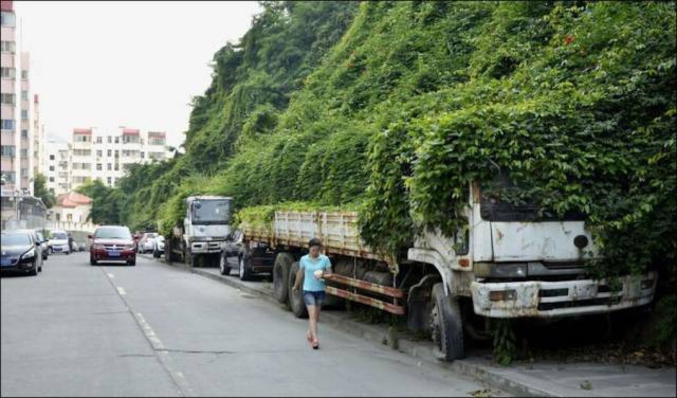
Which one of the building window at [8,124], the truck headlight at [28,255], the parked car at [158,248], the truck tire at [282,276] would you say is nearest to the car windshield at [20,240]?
the truck headlight at [28,255]

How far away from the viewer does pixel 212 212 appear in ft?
104

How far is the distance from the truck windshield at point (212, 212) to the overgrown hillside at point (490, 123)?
82 centimetres

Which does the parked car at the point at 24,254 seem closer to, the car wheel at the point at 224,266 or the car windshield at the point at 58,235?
the car wheel at the point at 224,266

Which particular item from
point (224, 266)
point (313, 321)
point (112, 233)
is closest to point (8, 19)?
point (112, 233)

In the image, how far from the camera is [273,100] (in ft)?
149

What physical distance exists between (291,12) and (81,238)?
4629 cm

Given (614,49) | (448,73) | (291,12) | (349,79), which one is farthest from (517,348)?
(291,12)

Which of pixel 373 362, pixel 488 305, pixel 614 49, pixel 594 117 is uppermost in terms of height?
pixel 614 49

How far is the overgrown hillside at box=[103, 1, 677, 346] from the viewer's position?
30.7 ft

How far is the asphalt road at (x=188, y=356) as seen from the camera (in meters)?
8.62

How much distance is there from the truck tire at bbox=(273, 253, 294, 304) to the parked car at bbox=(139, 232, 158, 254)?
38.0m

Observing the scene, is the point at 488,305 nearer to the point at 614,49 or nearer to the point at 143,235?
the point at 614,49

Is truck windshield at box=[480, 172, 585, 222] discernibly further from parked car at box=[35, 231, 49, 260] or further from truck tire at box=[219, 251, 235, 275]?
parked car at box=[35, 231, 49, 260]

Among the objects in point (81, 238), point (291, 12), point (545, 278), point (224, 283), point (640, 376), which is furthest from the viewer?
point (81, 238)
